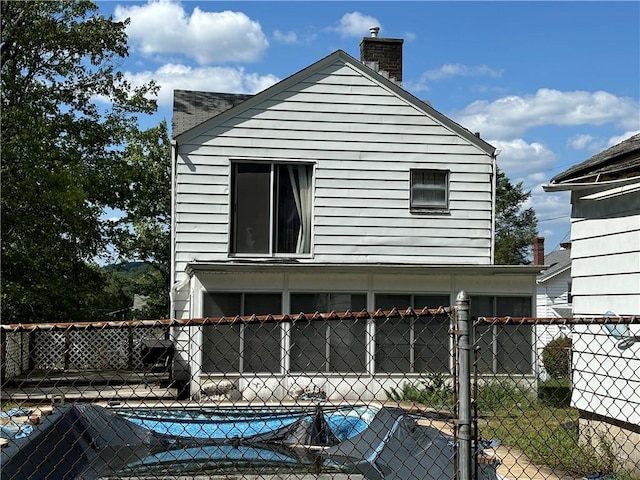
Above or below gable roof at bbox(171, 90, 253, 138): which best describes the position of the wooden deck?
below

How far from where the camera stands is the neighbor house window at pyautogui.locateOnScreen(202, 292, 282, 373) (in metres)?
12.6

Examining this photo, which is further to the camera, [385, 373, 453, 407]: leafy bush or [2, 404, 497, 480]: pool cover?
[385, 373, 453, 407]: leafy bush

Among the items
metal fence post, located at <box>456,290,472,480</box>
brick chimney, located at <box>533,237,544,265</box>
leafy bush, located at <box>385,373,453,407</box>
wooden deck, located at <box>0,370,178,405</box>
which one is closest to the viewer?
metal fence post, located at <box>456,290,472,480</box>

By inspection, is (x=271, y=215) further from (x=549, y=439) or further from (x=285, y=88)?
(x=549, y=439)

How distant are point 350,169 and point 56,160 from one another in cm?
888

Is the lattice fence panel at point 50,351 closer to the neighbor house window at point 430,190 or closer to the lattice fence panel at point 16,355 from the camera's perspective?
the lattice fence panel at point 16,355

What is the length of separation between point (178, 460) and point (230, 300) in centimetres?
585

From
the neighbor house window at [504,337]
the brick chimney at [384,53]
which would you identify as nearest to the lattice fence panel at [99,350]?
the neighbor house window at [504,337]

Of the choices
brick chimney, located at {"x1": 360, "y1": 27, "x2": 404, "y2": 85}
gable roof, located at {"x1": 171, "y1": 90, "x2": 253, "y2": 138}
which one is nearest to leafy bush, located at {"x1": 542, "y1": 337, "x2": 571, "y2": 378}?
brick chimney, located at {"x1": 360, "y1": 27, "x2": 404, "y2": 85}

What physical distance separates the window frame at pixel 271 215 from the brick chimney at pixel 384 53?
3.53m

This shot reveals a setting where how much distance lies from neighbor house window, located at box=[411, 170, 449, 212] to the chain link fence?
2.65 meters

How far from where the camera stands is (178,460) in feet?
23.6

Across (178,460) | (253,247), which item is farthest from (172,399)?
(178,460)

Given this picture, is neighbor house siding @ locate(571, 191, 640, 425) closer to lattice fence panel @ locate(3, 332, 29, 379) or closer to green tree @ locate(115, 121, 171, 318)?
lattice fence panel @ locate(3, 332, 29, 379)
